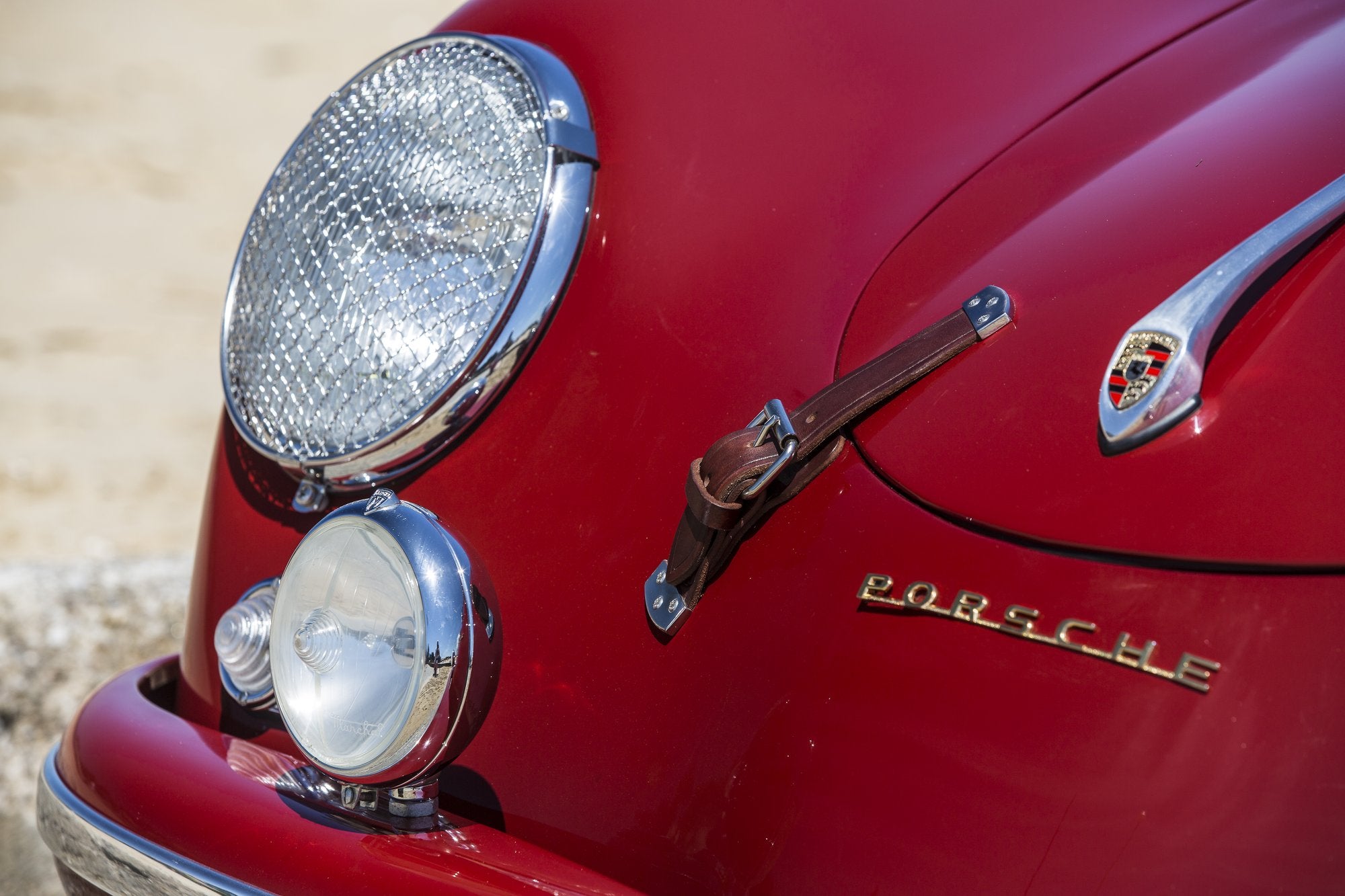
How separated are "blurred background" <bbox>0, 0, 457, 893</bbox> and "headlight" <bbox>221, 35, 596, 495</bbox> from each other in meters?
1.53

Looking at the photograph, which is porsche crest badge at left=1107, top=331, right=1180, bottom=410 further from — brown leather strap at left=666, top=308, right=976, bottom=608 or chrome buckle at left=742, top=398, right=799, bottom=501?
chrome buckle at left=742, top=398, right=799, bottom=501

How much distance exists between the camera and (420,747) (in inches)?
37.9

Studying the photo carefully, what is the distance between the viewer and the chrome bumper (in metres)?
1.01

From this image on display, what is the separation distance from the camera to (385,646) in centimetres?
97

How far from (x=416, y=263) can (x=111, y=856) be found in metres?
0.61

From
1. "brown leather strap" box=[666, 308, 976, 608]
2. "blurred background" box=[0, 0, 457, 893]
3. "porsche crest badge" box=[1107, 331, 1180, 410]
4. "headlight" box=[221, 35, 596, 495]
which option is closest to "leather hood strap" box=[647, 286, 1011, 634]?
"brown leather strap" box=[666, 308, 976, 608]

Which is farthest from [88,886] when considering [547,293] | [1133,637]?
[1133,637]

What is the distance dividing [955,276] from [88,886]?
0.99m

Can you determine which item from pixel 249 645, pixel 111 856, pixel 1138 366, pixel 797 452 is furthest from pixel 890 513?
pixel 111 856

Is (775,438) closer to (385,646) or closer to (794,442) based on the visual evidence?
(794,442)

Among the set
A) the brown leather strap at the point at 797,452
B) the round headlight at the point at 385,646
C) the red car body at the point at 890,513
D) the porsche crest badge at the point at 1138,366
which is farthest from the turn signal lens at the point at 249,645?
the porsche crest badge at the point at 1138,366

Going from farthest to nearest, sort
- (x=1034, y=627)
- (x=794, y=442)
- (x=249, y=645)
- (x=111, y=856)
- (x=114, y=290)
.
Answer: (x=114, y=290)
(x=249, y=645)
(x=111, y=856)
(x=794, y=442)
(x=1034, y=627)

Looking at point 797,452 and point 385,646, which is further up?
point 797,452

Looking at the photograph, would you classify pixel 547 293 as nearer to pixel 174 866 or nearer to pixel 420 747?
pixel 420 747
